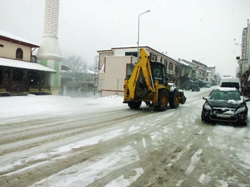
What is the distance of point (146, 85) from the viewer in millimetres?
13102

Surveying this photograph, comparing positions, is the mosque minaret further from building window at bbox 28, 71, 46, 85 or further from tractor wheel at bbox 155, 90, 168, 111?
tractor wheel at bbox 155, 90, 168, 111

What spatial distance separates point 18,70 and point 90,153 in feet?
84.0

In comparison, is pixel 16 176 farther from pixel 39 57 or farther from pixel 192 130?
pixel 39 57

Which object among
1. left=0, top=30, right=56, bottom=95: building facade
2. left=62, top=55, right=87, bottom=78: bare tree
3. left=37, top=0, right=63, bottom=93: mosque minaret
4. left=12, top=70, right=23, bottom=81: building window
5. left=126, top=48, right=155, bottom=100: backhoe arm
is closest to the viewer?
left=126, top=48, right=155, bottom=100: backhoe arm

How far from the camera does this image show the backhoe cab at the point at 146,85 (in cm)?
1231

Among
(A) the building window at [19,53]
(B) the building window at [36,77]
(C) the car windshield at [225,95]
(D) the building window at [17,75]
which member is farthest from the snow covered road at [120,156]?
(A) the building window at [19,53]

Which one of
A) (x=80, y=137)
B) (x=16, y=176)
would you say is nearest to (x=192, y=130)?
(x=80, y=137)

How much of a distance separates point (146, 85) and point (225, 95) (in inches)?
182

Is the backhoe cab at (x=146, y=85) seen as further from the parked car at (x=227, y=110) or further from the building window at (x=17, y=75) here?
the building window at (x=17, y=75)

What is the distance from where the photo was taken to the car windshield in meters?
9.75

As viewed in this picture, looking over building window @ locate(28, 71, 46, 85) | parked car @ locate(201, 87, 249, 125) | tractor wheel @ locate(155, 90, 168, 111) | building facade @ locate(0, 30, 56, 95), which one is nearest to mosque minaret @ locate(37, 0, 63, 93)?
building facade @ locate(0, 30, 56, 95)

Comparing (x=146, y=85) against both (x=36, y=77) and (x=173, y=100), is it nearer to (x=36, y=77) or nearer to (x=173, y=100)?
(x=173, y=100)

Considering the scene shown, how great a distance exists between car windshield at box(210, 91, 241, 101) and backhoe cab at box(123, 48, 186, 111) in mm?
3226

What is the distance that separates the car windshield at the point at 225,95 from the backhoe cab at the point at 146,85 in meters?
3.23
